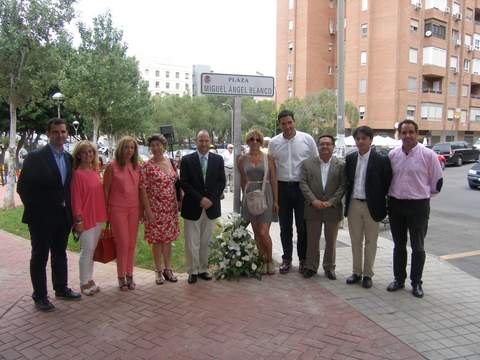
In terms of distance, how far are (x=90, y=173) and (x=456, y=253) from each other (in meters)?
5.89

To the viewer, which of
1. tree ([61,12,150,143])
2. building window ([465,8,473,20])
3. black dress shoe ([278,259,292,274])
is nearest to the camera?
black dress shoe ([278,259,292,274])

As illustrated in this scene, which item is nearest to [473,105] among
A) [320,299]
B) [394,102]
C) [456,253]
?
[394,102]

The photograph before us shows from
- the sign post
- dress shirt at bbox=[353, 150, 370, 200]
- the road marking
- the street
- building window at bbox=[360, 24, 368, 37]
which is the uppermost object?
building window at bbox=[360, 24, 368, 37]

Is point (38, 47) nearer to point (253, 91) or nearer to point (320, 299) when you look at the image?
point (253, 91)

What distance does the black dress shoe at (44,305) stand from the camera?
438 centimetres

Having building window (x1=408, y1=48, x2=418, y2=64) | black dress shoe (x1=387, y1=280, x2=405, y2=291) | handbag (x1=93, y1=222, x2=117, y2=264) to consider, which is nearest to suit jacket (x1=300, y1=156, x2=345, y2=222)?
black dress shoe (x1=387, y1=280, x2=405, y2=291)

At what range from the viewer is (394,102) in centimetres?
4566

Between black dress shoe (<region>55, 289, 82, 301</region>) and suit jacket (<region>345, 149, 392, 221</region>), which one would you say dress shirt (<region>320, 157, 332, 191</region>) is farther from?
black dress shoe (<region>55, 289, 82, 301</region>)

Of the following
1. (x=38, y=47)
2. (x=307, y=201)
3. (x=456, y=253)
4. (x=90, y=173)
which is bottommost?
(x=456, y=253)

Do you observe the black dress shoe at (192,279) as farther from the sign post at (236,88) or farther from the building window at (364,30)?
the building window at (364,30)

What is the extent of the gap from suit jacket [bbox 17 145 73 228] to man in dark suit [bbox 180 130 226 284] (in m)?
1.41

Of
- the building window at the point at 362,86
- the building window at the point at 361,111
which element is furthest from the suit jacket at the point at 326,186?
the building window at the point at 362,86

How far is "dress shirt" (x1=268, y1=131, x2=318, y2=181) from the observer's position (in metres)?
5.45

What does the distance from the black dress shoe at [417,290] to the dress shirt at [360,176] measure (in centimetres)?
114
